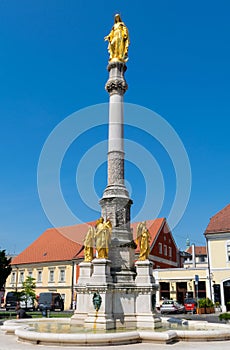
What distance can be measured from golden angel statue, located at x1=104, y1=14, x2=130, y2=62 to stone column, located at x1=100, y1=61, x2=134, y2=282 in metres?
0.62

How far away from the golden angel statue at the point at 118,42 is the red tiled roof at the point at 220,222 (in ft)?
85.3

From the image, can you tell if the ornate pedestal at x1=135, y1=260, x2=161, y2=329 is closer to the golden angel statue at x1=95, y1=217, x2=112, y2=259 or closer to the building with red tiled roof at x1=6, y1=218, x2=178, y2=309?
the golden angel statue at x1=95, y1=217, x2=112, y2=259

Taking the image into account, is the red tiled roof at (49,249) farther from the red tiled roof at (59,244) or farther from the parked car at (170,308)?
the parked car at (170,308)

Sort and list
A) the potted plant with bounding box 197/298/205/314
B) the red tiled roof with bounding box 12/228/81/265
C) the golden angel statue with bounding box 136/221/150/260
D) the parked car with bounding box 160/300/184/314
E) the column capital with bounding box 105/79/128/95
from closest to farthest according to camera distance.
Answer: the golden angel statue with bounding box 136/221/150/260 → the column capital with bounding box 105/79/128/95 → the potted plant with bounding box 197/298/205/314 → the parked car with bounding box 160/300/184/314 → the red tiled roof with bounding box 12/228/81/265

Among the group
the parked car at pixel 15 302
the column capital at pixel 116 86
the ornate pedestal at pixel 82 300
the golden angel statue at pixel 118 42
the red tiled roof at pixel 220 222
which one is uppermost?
the golden angel statue at pixel 118 42

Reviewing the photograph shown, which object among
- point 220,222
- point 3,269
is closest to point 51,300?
point 3,269

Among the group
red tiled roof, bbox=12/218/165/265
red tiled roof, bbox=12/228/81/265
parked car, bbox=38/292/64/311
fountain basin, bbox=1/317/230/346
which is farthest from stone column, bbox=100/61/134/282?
red tiled roof, bbox=12/228/81/265

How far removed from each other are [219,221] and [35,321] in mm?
29030

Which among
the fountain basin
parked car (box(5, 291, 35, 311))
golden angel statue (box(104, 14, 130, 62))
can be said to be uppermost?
golden angel statue (box(104, 14, 130, 62))

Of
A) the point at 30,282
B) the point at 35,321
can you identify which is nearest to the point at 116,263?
the point at 35,321

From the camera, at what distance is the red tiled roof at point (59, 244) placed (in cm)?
4948

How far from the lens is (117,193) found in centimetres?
1833

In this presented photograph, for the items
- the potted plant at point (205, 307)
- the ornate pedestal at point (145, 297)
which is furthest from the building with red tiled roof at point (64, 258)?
the ornate pedestal at point (145, 297)

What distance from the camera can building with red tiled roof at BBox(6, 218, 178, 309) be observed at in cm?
4834
